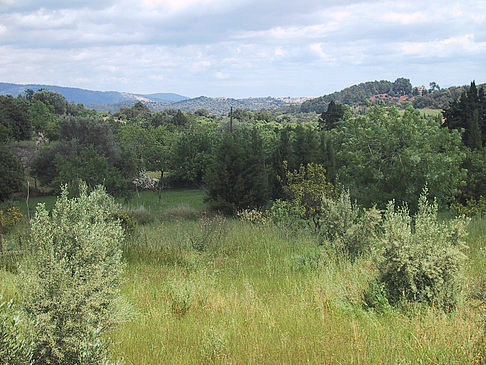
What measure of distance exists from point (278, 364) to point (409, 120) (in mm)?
20204

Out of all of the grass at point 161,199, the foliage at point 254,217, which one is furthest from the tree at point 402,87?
the foliage at point 254,217

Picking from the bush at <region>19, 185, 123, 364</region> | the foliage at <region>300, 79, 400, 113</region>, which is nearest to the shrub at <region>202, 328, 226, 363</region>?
the bush at <region>19, 185, 123, 364</region>

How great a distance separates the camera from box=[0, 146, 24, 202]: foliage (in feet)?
114

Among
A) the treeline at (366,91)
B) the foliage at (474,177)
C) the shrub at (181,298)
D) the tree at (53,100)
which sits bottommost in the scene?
the foliage at (474,177)

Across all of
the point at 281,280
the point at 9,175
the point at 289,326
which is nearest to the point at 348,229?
the point at 281,280

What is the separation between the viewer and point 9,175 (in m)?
35.2

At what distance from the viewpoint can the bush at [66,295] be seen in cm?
320

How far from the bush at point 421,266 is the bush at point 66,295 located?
351 centimetres

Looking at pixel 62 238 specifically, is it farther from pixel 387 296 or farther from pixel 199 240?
pixel 199 240

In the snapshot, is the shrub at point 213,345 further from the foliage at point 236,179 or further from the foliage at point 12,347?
the foliage at point 236,179

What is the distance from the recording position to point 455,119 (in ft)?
122

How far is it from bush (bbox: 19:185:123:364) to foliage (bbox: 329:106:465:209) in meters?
17.9

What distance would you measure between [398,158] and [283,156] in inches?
591

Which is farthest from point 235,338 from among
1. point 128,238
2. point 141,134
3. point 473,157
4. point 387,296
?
point 141,134
